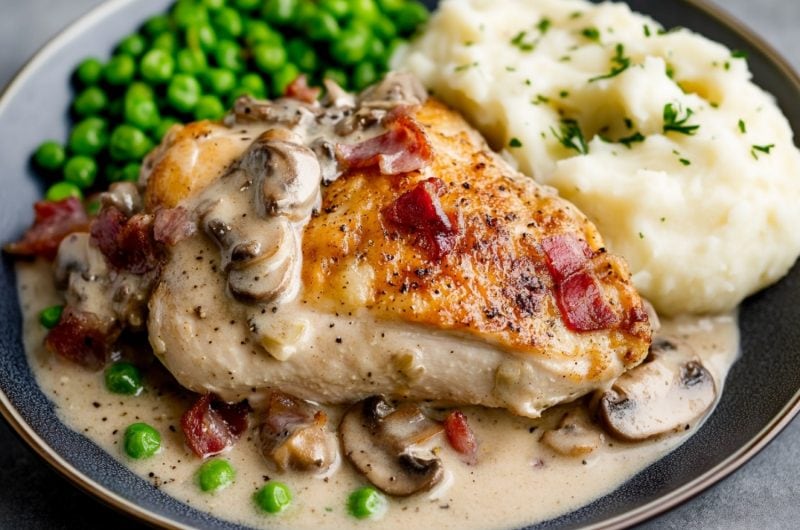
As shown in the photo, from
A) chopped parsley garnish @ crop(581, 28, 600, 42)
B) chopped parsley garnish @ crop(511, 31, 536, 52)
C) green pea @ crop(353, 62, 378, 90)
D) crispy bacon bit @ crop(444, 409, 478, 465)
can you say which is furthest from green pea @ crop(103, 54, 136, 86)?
crispy bacon bit @ crop(444, 409, 478, 465)

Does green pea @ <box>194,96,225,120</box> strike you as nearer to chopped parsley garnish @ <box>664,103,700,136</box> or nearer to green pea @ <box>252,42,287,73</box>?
green pea @ <box>252,42,287,73</box>

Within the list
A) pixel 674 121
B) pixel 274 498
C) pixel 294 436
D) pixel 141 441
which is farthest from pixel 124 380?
pixel 674 121

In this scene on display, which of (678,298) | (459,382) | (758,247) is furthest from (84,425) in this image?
(758,247)

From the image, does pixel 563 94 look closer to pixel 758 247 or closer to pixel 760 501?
pixel 758 247

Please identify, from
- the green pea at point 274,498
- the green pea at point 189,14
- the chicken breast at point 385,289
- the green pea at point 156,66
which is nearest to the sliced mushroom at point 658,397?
the chicken breast at point 385,289

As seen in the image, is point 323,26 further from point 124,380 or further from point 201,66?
point 124,380

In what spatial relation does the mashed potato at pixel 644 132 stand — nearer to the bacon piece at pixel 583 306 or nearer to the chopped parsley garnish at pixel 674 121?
the chopped parsley garnish at pixel 674 121
